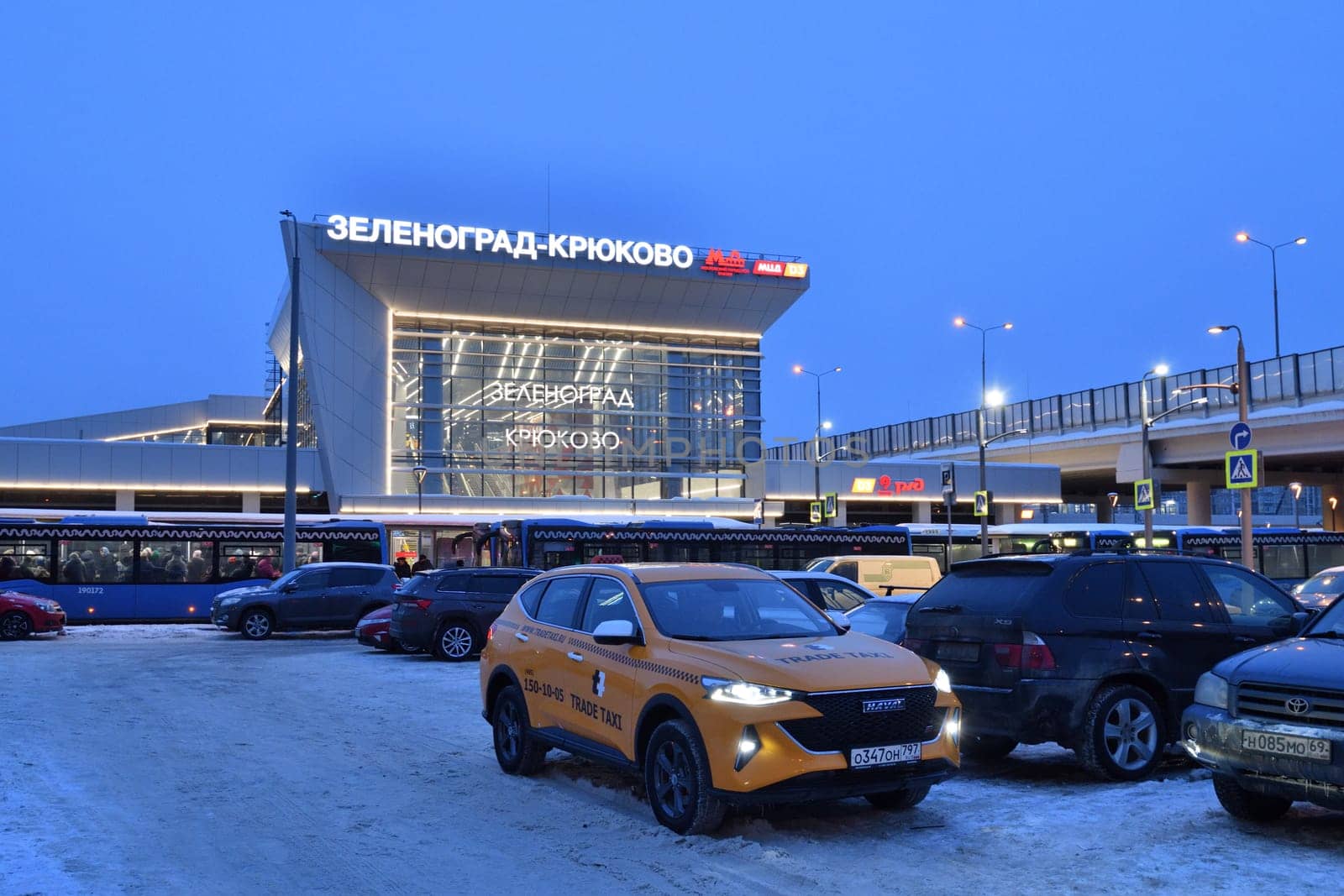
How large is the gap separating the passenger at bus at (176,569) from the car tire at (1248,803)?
2913cm

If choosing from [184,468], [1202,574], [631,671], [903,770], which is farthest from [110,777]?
[184,468]

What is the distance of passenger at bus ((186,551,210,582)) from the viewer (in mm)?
31672

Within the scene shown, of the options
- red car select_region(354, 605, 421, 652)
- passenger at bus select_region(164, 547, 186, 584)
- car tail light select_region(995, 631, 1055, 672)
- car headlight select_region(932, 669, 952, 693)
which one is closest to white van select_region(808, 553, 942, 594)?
red car select_region(354, 605, 421, 652)

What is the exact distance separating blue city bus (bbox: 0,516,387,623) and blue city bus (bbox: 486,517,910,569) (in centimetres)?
680

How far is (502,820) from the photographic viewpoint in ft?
26.9

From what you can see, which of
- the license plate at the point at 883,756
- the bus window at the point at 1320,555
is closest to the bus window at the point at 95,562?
the license plate at the point at 883,756

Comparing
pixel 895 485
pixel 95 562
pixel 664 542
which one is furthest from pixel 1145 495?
pixel 895 485

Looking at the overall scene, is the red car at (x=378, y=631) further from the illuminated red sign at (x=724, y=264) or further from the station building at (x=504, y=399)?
the illuminated red sign at (x=724, y=264)

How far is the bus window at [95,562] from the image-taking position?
3031 cm

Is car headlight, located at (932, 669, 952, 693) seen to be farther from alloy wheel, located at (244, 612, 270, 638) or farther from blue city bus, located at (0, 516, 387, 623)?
blue city bus, located at (0, 516, 387, 623)

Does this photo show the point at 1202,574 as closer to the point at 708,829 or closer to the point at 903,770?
the point at 903,770

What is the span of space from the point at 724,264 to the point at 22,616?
4106 cm

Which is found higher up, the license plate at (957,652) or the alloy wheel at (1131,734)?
the license plate at (957,652)

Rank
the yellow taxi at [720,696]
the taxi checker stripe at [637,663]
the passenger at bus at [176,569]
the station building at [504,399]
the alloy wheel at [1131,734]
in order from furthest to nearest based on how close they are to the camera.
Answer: the station building at [504,399]
the passenger at bus at [176,569]
the alloy wheel at [1131,734]
the taxi checker stripe at [637,663]
the yellow taxi at [720,696]
